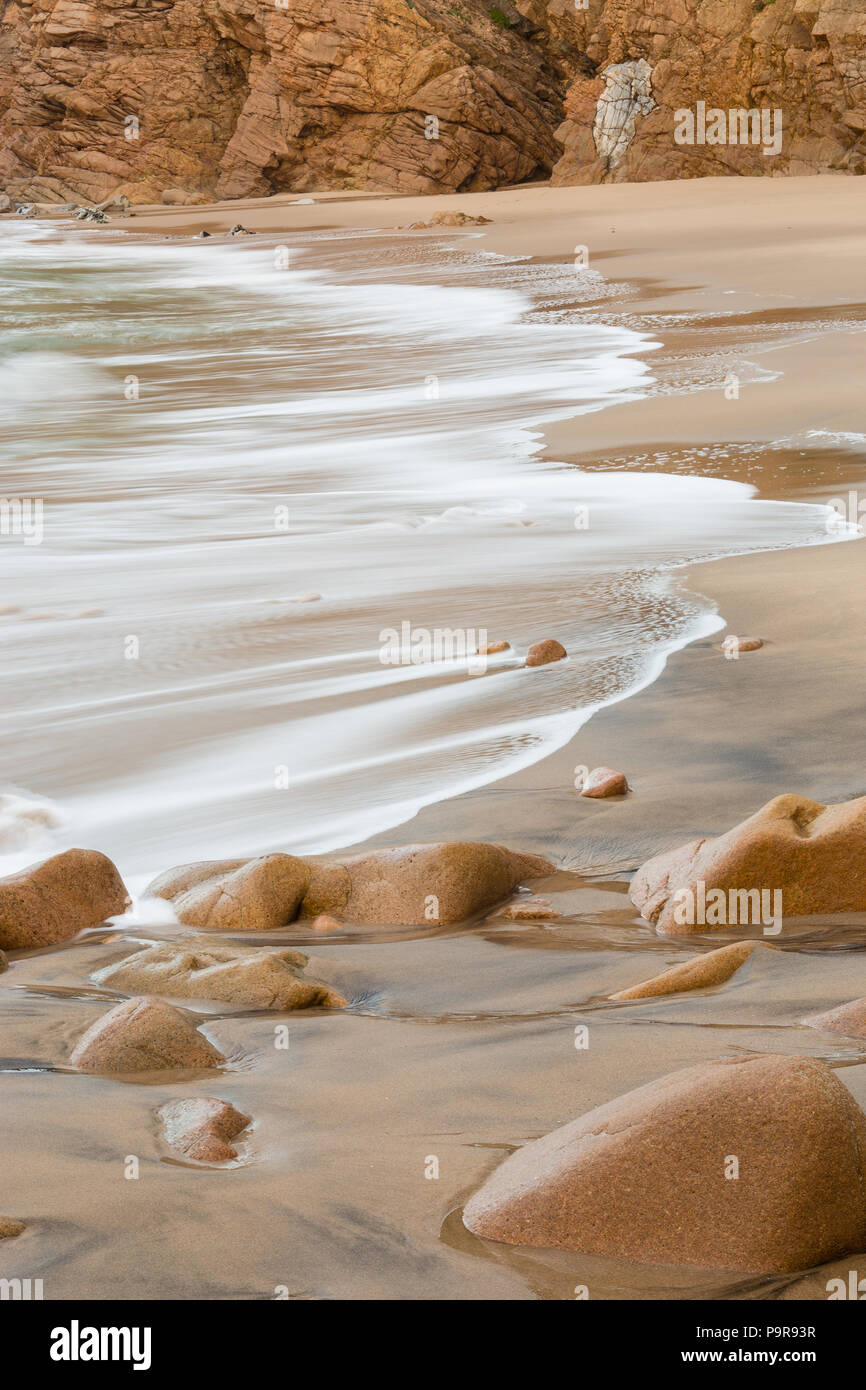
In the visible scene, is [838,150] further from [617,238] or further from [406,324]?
[406,324]

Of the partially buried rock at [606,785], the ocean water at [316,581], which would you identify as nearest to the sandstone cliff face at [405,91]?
the ocean water at [316,581]

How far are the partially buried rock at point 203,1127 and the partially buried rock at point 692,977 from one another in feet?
2.36

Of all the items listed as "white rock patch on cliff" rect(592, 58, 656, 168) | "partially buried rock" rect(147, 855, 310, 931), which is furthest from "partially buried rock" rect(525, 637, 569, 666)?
"white rock patch on cliff" rect(592, 58, 656, 168)

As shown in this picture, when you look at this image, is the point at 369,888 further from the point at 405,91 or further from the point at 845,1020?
the point at 405,91

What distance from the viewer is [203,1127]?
196 cm

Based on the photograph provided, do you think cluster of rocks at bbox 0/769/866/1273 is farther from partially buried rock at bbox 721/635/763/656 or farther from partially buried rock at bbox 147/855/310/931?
partially buried rock at bbox 721/635/763/656

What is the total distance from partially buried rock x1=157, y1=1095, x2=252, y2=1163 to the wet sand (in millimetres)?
26

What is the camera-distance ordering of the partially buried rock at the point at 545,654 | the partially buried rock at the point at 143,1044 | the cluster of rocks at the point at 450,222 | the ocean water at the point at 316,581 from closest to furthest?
the partially buried rock at the point at 143,1044 → the ocean water at the point at 316,581 → the partially buried rock at the point at 545,654 → the cluster of rocks at the point at 450,222

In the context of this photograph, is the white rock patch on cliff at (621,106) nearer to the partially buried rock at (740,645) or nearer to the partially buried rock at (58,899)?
the partially buried rock at (740,645)

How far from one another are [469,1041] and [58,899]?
111 centimetres

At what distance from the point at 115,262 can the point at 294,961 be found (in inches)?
978

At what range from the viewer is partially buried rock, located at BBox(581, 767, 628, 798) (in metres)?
3.40

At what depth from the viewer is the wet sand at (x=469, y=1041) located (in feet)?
5.30
